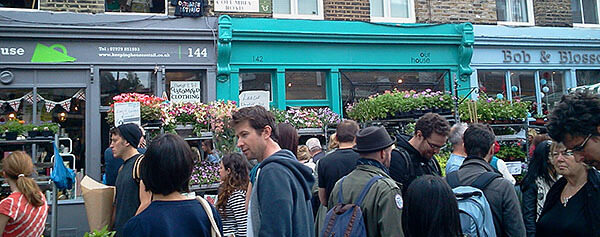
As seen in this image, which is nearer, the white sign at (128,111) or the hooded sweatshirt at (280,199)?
the hooded sweatshirt at (280,199)

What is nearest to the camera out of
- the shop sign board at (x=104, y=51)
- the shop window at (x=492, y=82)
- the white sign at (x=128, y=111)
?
the white sign at (x=128, y=111)

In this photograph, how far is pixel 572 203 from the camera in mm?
3125

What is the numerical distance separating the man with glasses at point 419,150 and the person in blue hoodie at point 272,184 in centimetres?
141

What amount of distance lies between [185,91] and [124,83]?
1.27 metres

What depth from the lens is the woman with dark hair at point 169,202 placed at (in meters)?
2.57

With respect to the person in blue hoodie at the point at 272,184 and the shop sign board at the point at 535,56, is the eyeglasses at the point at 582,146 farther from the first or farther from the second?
the shop sign board at the point at 535,56

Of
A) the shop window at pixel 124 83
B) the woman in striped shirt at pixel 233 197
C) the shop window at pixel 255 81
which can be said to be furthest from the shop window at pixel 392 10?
the woman in striped shirt at pixel 233 197

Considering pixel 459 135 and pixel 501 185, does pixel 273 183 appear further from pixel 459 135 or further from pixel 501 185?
pixel 459 135

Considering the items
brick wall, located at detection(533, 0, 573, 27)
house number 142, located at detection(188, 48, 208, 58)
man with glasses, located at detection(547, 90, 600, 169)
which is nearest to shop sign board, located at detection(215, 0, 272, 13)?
house number 142, located at detection(188, 48, 208, 58)

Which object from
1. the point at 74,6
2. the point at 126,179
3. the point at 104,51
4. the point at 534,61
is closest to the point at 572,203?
the point at 126,179

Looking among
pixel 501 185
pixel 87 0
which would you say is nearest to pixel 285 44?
pixel 87 0

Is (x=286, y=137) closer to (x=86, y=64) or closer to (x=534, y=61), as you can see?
(x=86, y=64)

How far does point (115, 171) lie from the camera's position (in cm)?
518

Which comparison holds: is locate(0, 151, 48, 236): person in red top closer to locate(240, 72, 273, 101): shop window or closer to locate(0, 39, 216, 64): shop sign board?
locate(0, 39, 216, 64): shop sign board
